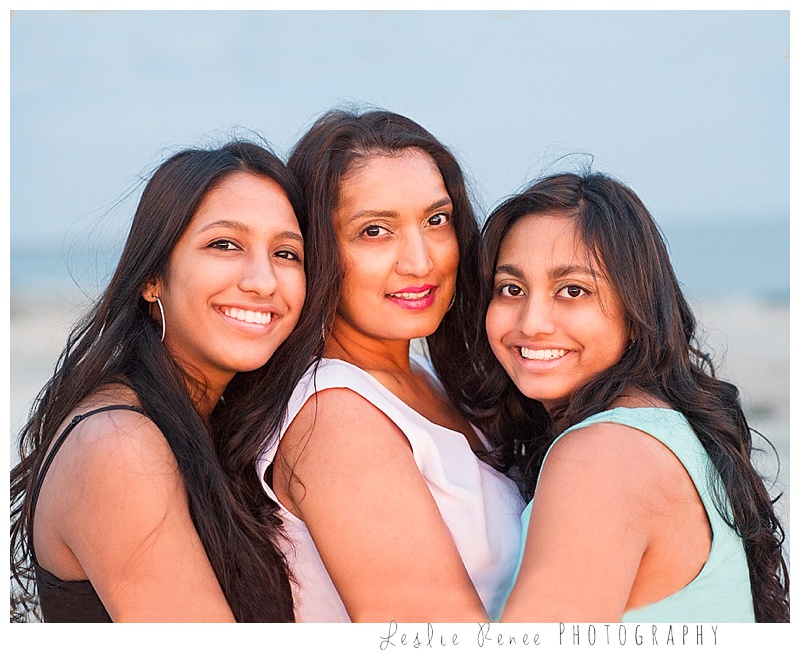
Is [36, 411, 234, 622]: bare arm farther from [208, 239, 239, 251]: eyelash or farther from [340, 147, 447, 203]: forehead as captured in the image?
[340, 147, 447, 203]: forehead

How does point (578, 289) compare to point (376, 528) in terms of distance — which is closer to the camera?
point (376, 528)

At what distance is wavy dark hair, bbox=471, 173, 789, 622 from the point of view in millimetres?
2607

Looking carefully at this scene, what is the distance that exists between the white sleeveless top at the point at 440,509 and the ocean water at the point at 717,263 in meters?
10.8

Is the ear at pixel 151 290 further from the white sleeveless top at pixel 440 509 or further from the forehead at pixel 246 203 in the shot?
the white sleeveless top at pixel 440 509

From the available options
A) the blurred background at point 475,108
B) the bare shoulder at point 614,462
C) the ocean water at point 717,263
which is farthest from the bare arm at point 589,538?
the ocean water at point 717,263

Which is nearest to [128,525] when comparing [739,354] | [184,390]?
[184,390]

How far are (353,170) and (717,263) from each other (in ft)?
45.3

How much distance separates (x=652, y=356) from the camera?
2744 millimetres

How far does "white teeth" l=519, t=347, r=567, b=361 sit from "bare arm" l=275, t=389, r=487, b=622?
57 centimetres

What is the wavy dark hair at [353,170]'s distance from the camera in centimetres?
288

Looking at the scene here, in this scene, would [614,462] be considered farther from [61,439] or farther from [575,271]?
[61,439]

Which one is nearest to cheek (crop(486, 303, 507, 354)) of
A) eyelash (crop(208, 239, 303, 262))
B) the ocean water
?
eyelash (crop(208, 239, 303, 262))

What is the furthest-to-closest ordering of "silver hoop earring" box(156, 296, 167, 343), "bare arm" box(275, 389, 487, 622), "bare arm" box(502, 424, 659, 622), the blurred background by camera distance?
the blurred background
"silver hoop earring" box(156, 296, 167, 343)
"bare arm" box(275, 389, 487, 622)
"bare arm" box(502, 424, 659, 622)
